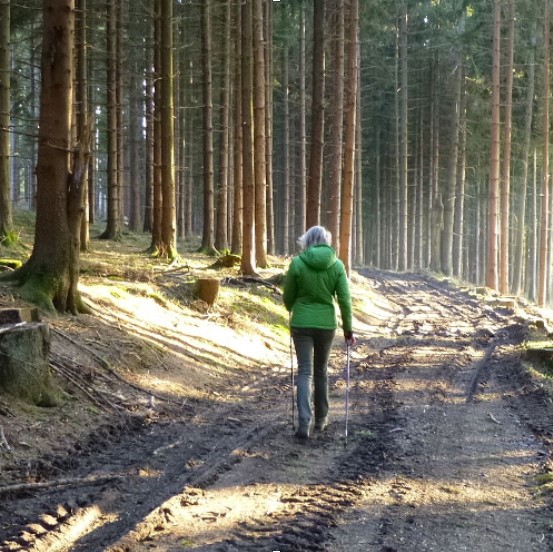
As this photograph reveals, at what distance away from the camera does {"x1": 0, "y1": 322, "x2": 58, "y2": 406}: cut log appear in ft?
24.3

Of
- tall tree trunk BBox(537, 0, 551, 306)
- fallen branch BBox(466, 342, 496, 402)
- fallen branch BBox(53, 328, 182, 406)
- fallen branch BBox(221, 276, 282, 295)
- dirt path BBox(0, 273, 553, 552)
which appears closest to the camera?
dirt path BBox(0, 273, 553, 552)

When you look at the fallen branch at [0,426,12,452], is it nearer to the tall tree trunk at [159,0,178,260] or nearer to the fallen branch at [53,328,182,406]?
the fallen branch at [53,328,182,406]

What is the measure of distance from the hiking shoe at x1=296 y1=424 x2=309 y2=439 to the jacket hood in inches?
63.4

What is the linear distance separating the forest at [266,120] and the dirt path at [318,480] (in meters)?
3.95

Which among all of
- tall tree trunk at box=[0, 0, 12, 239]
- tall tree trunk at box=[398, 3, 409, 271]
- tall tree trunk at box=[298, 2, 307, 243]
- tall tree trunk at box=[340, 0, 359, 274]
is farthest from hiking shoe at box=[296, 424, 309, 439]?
tall tree trunk at box=[398, 3, 409, 271]

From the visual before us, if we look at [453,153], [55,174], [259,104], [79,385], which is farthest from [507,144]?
[79,385]

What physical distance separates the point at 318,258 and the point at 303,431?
1.76 meters

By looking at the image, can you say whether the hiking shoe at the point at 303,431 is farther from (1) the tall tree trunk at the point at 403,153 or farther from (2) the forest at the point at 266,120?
(1) the tall tree trunk at the point at 403,153

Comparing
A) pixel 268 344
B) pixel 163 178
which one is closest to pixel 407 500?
pixel 268 344

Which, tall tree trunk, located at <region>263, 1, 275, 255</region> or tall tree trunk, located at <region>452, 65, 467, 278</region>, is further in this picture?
tall tree trunk, located at <region>452, 65, 467, 278</region>

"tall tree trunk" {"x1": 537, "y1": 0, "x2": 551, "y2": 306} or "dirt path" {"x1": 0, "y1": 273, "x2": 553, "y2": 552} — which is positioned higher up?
"tall tree trunk" {"x1": 537, "y1": 0, "x2": 551, "y2": 306}

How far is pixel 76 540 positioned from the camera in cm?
482

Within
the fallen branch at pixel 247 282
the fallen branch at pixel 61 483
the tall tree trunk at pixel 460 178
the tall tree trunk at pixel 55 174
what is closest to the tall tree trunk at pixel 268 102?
the fallen branch at pixel 247 282

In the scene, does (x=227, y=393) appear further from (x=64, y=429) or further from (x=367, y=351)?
(x=367, y=351)
